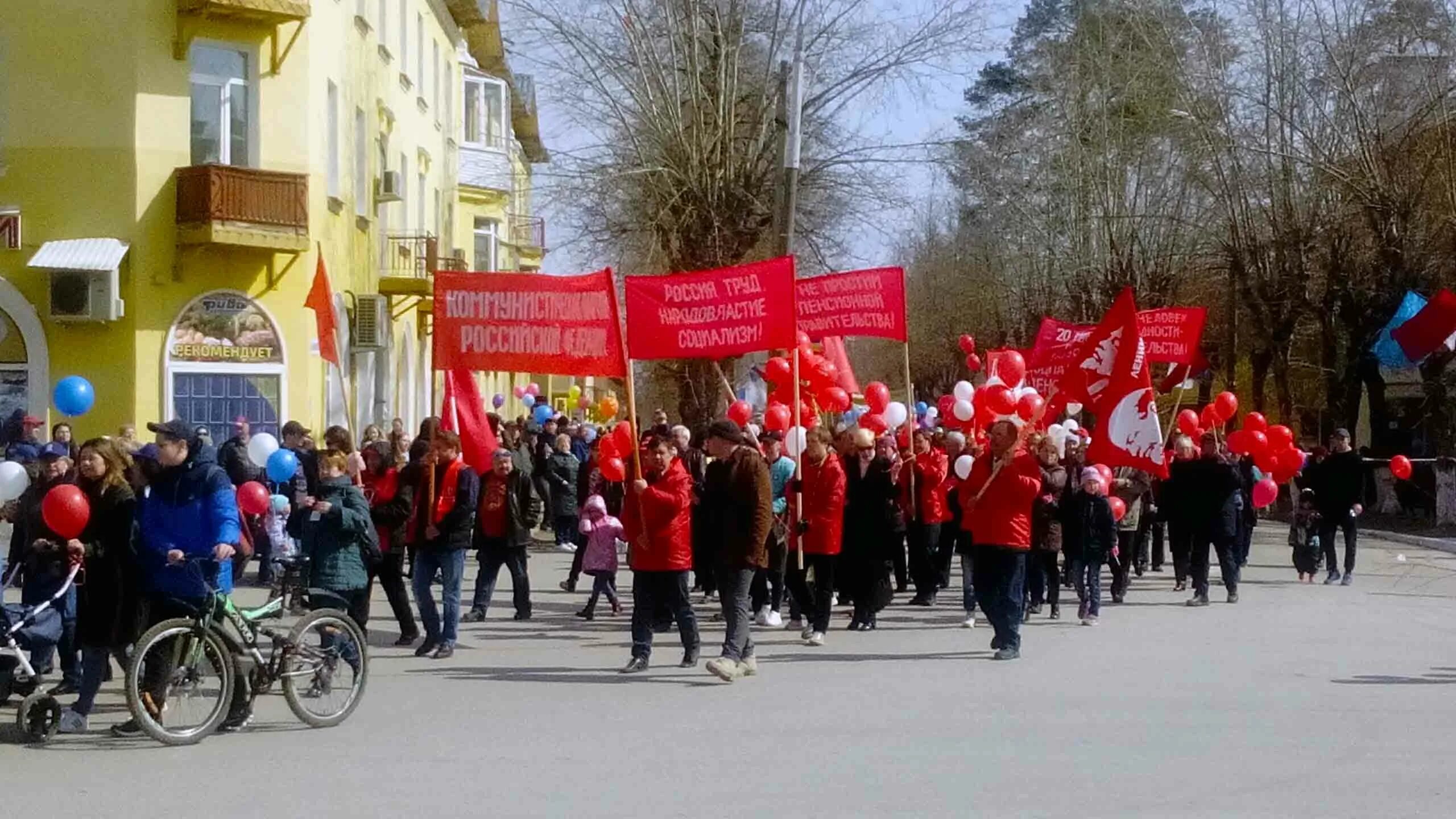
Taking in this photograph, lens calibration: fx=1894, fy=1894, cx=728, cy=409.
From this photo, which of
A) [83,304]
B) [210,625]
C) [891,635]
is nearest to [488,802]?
Answer: [210,625]

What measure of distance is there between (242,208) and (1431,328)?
15236mm

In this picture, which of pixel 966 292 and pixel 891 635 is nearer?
pixel 891 635

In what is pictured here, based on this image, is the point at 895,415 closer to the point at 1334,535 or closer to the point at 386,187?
the point at 1334,535

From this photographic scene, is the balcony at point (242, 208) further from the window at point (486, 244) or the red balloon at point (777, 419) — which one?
the window at point (486, 244)

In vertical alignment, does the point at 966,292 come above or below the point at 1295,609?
above

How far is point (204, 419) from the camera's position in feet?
86.4

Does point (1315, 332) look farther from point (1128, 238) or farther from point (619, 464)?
point (619, 464)

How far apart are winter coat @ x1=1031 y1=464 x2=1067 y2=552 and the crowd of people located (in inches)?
1.0

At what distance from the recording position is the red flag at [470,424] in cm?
1421

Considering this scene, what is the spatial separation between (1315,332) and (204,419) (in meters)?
26.9

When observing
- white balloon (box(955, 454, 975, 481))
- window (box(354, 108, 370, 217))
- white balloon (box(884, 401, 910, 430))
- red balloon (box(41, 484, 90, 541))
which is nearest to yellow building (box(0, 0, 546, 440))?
window (box(354, 108, 370, 217))

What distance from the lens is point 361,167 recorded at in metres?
31.5

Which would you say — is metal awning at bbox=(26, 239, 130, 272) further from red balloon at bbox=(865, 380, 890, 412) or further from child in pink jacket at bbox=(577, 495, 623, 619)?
red balloon at bbox=(865, 380, 890, 412)

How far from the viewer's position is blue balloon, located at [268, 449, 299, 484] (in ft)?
45.2
